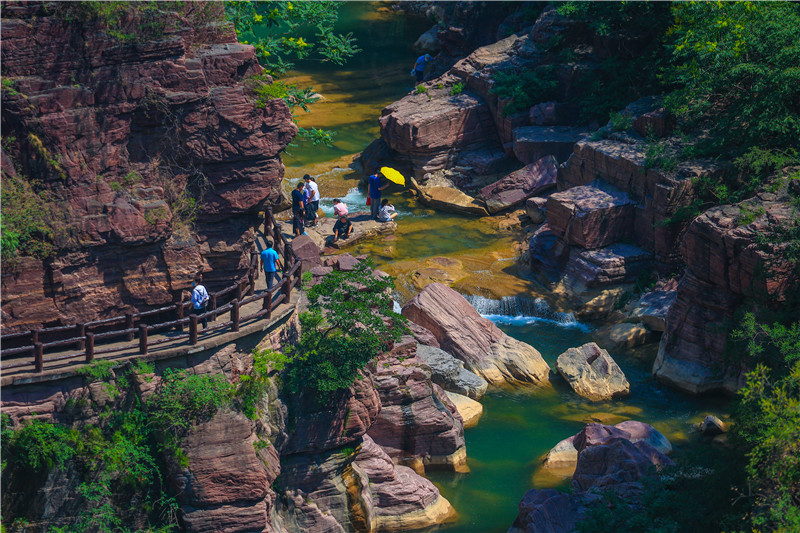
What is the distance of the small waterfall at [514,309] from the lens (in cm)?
2836

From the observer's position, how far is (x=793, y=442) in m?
14.4

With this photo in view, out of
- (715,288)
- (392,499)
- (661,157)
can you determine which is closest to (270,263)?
(392,499)

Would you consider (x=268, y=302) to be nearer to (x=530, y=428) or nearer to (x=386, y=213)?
(x=530, y=428)

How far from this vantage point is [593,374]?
80.9 feet

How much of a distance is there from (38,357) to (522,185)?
22.5m

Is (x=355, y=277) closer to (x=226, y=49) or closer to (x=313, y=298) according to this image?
(x=313, y=298)

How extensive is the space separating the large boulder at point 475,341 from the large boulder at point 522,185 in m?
8.83

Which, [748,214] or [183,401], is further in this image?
[748,214]

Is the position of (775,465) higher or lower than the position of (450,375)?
higher

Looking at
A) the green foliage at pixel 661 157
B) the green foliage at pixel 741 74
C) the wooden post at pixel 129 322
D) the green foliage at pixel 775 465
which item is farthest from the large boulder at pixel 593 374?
the wooden post at pixel 129 322

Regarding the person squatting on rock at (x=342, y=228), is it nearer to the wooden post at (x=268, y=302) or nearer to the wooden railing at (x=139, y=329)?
the wooden railing at (x=139, y=329)

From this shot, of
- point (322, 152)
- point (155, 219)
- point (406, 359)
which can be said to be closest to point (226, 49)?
point (155, 219)

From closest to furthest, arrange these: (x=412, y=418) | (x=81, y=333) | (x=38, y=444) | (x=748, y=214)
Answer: (x=38, y=444), (x=81, y=333), (x=412, y=418), (x=748, y=214)

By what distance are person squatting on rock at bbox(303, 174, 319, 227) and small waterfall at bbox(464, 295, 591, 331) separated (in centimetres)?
657
